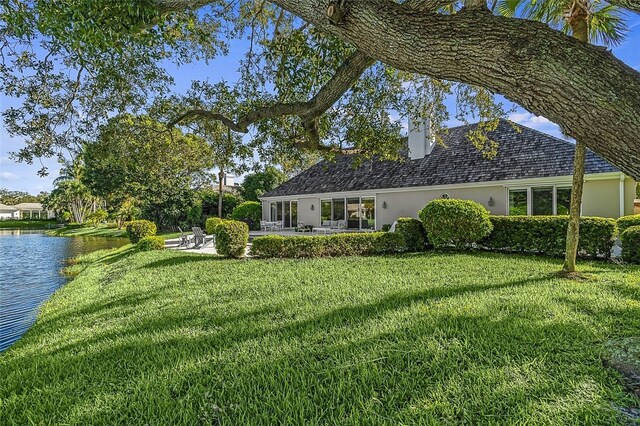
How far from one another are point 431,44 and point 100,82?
6.19m

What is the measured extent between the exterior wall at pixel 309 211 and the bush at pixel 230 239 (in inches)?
410

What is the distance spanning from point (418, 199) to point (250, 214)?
1552 centimetres

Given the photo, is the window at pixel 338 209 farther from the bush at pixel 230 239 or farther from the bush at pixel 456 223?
the bush at pixel 230 239

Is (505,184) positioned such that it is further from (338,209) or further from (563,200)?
(338,209)

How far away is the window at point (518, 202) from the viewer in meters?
Result: 14.8

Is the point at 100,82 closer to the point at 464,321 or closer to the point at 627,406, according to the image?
the point at 464,321

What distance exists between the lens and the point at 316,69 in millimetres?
6812

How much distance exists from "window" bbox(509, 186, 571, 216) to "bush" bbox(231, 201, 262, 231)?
64.2 feet

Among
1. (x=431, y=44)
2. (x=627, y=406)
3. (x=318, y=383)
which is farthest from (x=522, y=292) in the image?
(x=431, y=44)

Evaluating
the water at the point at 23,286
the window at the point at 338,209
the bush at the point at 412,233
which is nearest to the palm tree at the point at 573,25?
the bush at the point at 412,233

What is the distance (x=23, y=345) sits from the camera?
5.28 m

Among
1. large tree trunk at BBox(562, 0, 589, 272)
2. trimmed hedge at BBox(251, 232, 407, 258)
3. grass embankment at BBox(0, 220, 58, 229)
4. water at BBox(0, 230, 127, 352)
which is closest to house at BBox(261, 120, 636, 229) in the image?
trimmed hedge at BBox(251, 232, 407, 258)

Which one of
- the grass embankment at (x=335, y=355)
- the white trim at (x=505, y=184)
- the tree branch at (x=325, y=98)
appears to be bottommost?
the grass embankment at (x=335, y=355)

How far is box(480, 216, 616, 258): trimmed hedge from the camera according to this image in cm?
1014
